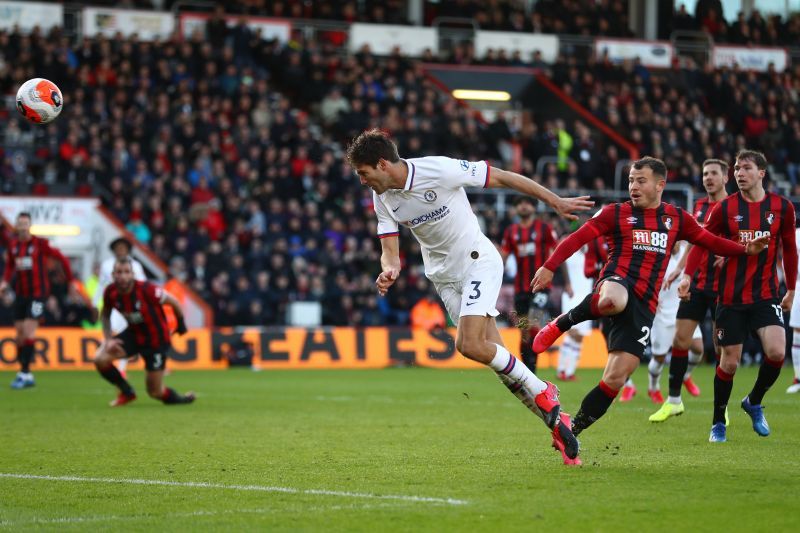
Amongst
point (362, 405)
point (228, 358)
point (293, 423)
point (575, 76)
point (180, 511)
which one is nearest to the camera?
point (180, 511)

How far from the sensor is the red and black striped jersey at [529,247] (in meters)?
16.7

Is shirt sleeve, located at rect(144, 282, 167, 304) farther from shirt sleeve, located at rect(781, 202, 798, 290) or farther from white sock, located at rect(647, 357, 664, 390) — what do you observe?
shirt sleeve, located at rect(781, 202, 798, 290)

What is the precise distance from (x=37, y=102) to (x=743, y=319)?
6.57 metres

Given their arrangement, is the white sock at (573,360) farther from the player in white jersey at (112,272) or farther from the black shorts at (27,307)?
the black shorts at (27,307)

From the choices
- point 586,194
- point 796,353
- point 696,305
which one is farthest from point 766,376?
point 586,194

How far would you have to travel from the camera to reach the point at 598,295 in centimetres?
916

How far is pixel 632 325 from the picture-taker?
29.8 ft

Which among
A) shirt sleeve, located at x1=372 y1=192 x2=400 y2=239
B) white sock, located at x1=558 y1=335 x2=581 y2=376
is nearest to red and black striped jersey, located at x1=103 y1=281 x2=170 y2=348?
shirt sleeve, located at x1=372 y1=192 x2=400 y2=239

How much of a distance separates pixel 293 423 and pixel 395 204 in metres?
4.53

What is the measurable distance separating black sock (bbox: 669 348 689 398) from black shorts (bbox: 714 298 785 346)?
6.60 feet

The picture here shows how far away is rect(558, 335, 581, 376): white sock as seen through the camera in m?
18.8

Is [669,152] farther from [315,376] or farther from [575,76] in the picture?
[315,376]

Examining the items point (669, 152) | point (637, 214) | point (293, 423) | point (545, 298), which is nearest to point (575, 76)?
point (669, 152)

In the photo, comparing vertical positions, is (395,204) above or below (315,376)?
above
